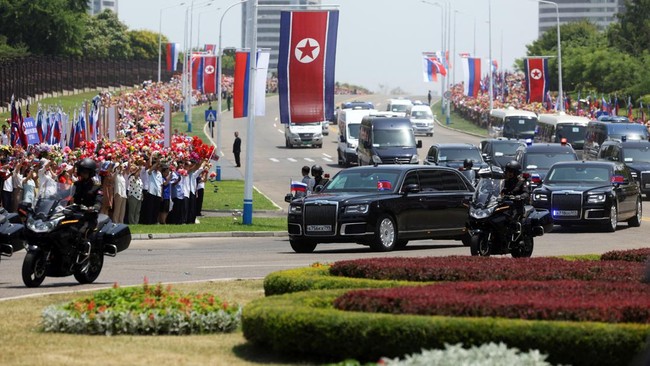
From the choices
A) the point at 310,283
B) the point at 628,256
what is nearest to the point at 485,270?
the point at 310,283

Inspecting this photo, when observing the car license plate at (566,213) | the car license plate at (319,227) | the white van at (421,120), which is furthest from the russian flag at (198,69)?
the car license plate at (319,227)

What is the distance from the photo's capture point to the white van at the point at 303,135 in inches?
3201

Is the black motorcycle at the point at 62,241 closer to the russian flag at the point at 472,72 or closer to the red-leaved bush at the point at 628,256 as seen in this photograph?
the red-leaved bush at the point at 628,256

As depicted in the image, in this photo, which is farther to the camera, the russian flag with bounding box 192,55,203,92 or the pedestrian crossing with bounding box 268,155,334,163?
the russian flag with bounding box 192,55,203,92

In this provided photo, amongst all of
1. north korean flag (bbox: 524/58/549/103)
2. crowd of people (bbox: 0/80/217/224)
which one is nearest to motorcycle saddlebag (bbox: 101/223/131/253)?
crowd of people (bbox: 0/80/217/224)

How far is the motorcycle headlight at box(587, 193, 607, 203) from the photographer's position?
3253 centimetres

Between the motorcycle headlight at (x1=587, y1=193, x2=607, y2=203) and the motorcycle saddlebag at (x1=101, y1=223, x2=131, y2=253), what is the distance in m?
15.9

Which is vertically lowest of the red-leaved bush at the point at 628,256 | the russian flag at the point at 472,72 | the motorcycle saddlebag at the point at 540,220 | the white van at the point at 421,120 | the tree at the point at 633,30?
the red-leaved bush at the point at 628,256

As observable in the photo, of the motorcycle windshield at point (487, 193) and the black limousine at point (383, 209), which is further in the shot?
the black limousine at point (383, 209)

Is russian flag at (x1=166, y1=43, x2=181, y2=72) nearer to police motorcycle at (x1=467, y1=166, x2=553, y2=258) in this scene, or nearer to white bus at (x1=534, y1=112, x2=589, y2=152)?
white bus at (x1=534, y1=112, x2=589, y2=152)

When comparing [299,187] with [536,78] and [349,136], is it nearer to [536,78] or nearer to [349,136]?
[349,136]

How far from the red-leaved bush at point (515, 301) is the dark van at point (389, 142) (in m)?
42.6

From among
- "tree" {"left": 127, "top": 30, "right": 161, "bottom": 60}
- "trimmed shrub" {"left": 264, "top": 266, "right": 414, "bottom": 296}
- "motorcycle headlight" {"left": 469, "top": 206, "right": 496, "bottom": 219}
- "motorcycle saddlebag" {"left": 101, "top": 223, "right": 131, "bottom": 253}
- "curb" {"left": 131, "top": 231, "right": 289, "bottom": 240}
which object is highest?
"tree" {"left": 127, "top": 30, "right": 161, "bottom": 60}

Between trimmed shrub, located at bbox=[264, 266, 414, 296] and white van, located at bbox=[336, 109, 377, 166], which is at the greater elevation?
white van, located at bbox=[336, 109, 377, 166]
